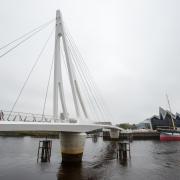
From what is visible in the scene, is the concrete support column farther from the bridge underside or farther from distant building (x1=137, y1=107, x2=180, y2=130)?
distant building (x1=137, y1=107, x2=180, y2=130)

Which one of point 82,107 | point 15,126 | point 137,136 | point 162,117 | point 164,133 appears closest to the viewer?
point 15,126

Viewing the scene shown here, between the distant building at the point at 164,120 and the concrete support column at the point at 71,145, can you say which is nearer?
A: the concrete support column at the point at 71,145

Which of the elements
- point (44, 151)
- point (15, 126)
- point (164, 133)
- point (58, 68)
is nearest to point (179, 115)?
point (164, 133)

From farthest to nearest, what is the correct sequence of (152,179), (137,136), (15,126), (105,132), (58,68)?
(105,132), (137,136), (58,68), (152,179), (15,126)

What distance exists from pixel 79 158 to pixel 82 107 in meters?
6.25

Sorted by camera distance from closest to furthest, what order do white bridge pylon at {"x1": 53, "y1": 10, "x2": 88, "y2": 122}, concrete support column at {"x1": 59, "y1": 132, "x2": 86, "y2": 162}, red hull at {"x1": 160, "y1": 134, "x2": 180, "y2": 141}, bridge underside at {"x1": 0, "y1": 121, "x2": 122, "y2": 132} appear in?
bridge underside at {"x1": 0, "y1": 121, "x2": 122, "y2": 132} → white bridge pylon at {"x1": 53, "y1": 10, "x2": 88, "y2": 122} → concrete support column at {"x1": 59, "y1": 132, "x2": 86, "y2": 162} → red hull at {"x1": 160, "y1": 134, "x2": 180, "y2": 141}

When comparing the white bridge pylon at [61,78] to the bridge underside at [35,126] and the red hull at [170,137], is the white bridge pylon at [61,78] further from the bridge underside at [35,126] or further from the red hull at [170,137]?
the red hull at [170,137]

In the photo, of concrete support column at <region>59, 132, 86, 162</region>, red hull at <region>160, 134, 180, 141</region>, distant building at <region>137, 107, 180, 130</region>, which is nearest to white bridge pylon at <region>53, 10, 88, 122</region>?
concrete support column at <region>59, 132, 86, 162</region>

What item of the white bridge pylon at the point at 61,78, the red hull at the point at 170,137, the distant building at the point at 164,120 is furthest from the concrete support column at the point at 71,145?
the distant building at the point at 164,120

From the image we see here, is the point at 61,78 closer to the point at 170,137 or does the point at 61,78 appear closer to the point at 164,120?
the point at 170,137

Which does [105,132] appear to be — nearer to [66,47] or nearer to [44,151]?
[44,151]

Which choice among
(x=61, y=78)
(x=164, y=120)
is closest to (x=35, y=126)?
(x=61, y=78)

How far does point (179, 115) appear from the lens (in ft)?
246

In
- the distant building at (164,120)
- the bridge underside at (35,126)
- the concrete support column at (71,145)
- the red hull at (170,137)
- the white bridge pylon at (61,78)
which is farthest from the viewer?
the distant building at (164,120)
